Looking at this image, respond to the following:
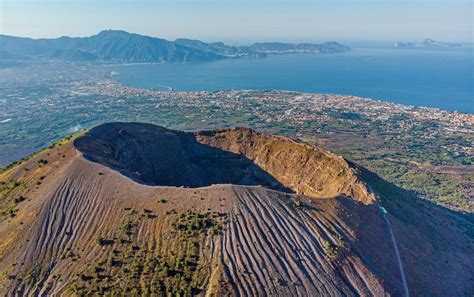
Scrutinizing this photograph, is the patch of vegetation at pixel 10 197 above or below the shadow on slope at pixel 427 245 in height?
above

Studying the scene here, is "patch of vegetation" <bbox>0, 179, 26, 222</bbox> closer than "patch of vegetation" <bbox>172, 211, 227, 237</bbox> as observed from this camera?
No

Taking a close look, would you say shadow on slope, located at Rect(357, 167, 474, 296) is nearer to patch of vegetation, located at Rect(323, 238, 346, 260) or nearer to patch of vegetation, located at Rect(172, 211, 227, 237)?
patch of vegetation, located at Rect(323, 238, 346, 260)

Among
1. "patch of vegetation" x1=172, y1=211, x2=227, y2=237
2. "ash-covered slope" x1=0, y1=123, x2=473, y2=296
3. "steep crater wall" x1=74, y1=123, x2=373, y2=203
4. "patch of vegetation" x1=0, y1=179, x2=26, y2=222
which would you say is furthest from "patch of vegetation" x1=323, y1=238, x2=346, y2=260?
"patch of vegetation" x1=0, y1=179, x2=26, y2=222

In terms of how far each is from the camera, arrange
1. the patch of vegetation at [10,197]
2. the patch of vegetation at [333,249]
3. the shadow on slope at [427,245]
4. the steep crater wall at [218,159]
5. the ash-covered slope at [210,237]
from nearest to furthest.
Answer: the ash-covered slope at [210,237], the patch of vegetation at [333,249], the shadow on slope at [427,245], the patch of vegetation at [10,197], the steep crater wall at [218,159]

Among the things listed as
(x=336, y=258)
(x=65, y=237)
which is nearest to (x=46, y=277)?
(x=65, y=237)

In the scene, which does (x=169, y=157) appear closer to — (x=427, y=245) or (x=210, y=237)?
(x=210, y=237)

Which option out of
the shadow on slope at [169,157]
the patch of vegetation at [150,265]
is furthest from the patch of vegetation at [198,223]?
the shadow on slope at [169,157]

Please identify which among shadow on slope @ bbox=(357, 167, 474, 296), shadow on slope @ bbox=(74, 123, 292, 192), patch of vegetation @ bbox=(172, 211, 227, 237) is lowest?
shadow on slope @ bbox=(357, 167, 474, 296)

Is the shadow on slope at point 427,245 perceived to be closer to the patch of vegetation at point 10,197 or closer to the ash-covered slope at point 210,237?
the ash-covered slope at point 210,237
